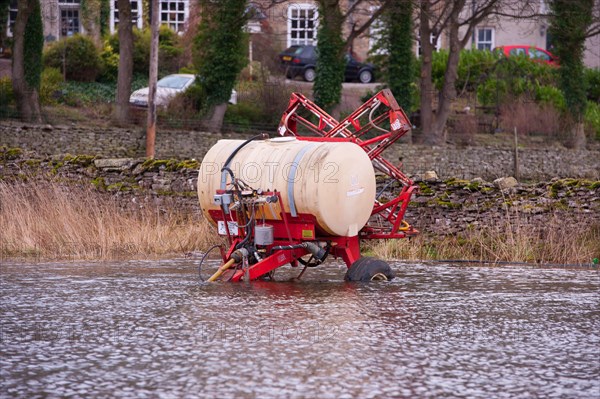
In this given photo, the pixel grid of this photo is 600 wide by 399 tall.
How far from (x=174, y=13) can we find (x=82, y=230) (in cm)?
3590

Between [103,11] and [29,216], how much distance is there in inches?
1250

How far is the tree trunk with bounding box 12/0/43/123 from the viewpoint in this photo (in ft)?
104

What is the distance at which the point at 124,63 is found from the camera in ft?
109

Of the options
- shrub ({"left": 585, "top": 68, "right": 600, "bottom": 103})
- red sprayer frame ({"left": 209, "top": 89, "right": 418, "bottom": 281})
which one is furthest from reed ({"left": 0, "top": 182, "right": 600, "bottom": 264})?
shrub ({"left": 585, "top": 68, "right": 600, "bottom": 103})

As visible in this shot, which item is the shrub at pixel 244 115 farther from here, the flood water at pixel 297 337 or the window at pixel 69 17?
the flood water at pixel 297 337

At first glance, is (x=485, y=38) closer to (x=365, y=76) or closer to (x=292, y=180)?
(x=365, y=76)

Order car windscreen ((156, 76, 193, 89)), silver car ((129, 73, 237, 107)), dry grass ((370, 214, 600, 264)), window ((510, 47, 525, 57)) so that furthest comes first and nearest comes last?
1. window ((510, 47, 525, 57))
2. car windscreen ((156, 76, 193, 89))
3. silver car ((129, 73, 237, 107))
4. dry grass ((370, 214, 600, 264))

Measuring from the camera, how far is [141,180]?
64.7ft

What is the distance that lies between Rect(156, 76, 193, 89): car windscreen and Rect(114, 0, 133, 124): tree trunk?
329 cm

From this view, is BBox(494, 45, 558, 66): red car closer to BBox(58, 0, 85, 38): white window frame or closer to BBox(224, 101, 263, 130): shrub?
BBox(224, 101, 263, 130): shrub

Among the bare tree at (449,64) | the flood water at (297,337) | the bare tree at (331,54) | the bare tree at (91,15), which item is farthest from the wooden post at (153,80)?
the flood water at (297,337)

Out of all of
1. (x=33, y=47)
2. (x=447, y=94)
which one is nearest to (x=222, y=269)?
(x=33, y=47)

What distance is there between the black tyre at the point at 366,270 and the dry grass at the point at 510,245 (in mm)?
3189

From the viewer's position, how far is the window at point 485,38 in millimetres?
54844
